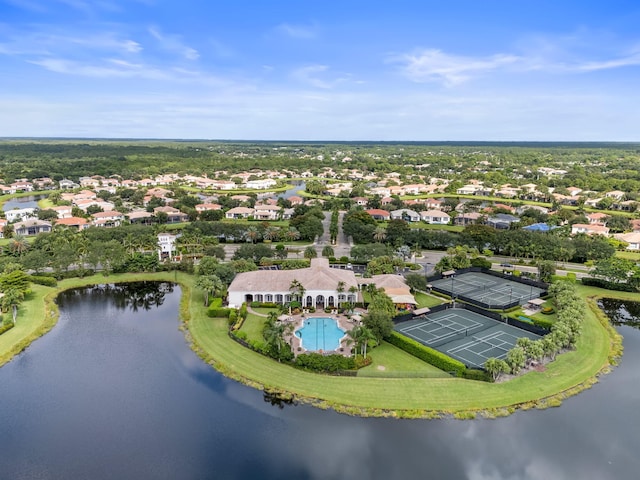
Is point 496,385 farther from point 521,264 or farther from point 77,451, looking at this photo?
point 521,264

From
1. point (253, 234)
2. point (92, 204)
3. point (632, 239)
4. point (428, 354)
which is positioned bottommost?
point (428, 354)

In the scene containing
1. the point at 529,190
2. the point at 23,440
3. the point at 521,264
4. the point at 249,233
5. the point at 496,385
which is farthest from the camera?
the point at 529,190

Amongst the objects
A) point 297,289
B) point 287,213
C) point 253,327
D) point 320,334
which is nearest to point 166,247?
point 297,289

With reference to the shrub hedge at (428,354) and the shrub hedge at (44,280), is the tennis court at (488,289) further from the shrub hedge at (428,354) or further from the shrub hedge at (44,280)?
the shrub hedge at (44,280)

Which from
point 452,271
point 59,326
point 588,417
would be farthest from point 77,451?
point 452,271

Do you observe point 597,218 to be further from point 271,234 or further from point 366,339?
point 366,339

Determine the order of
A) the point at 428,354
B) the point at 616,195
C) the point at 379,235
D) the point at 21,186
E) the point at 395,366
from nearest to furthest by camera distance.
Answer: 1. the point at 395,366
2. the point at 428,354
3. the point at 379,235
4. the point at 616,195
5. the point at 21,186

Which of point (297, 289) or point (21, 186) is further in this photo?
point (21, 186)
